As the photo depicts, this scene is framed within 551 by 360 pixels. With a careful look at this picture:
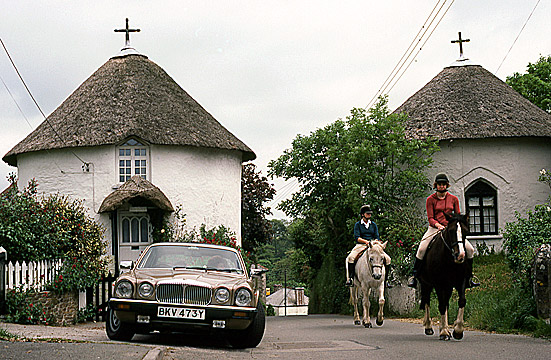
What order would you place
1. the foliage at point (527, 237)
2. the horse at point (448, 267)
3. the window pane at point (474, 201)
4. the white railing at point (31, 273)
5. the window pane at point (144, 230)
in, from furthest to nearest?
the window pane at point (474, 201)
the window pane at point (144, 230)
the foliage at point (527, 237)
the white railing at point (31, 273)
the horse at point (448, 267)

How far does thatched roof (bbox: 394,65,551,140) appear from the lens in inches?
1194

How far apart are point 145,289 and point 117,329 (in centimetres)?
96

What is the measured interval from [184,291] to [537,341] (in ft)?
18.3

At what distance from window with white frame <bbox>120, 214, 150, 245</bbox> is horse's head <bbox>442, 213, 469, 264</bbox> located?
1913cm

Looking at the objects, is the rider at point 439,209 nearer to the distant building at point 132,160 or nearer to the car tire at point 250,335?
the car tire at point 250,335

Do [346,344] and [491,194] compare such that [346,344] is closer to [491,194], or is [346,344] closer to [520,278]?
[520,278]

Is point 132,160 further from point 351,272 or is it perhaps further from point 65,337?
point 65,337

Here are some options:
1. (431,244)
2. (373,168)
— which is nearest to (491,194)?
(373,168)

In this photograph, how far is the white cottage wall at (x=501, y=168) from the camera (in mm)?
30719

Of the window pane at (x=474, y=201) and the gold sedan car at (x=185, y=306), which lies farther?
the window pane at (x=474, y=201)

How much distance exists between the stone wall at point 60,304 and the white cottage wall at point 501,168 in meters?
17.7

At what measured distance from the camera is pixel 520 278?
14586mm

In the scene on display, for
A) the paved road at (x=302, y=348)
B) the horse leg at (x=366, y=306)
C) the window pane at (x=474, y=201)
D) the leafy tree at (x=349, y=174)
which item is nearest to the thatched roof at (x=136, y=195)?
the leafy tree at (x=349, y=174)

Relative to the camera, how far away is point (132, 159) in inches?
1149
